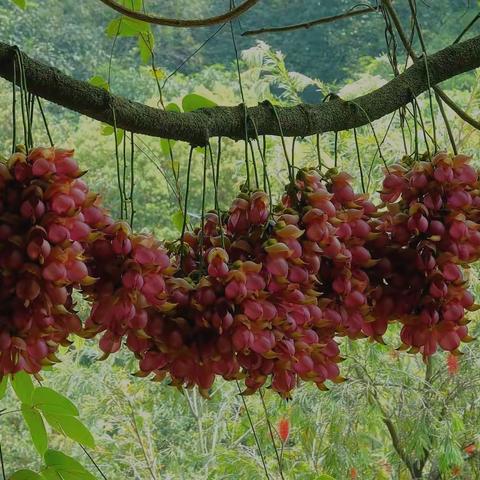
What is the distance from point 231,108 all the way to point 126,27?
1.47 ft

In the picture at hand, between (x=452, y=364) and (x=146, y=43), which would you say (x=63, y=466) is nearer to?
(x=146, y=43)

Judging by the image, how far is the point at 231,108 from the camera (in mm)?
545

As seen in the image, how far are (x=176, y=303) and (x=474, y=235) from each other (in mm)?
176

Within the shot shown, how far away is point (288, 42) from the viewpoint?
18.9 feet

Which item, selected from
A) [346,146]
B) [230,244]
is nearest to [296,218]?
[230,244]

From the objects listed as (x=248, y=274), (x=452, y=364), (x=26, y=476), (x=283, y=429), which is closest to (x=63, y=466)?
(x=26, y=476)

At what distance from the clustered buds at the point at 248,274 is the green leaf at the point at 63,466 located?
199mm

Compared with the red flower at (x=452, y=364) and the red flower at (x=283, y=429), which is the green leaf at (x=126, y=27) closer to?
the red flower at (x=283, y=429)

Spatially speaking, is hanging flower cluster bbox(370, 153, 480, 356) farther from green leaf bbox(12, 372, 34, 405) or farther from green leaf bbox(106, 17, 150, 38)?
green leaf bbox(106, 17, 150, 38)

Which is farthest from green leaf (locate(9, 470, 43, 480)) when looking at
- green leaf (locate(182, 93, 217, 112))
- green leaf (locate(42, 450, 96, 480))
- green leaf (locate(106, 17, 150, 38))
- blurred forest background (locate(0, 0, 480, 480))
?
blurred forest background (locate(0, 0, 480, 480))

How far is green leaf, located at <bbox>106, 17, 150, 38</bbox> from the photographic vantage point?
3.03 ft

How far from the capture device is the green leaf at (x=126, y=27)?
924 mm

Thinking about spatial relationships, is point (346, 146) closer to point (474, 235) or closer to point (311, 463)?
point (311, 463)

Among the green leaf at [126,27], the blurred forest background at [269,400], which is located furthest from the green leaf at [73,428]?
the blurred forest background at [269,400]
